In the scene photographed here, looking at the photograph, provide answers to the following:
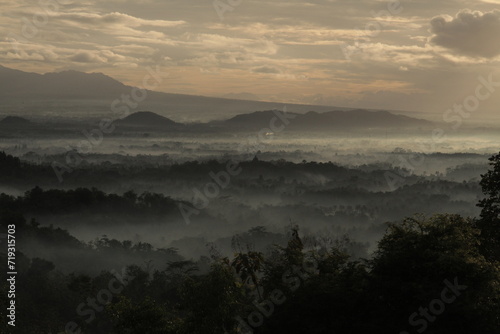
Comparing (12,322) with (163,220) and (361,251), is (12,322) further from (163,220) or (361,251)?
(163,220)

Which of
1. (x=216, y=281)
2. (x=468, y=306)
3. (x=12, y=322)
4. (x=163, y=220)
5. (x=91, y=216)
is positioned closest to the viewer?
(x=468, y=306)

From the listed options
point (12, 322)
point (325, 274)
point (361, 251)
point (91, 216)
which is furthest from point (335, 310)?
point (91, 216)

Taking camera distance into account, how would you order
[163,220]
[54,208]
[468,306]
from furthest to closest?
[163,220], [54,208], [468,306]

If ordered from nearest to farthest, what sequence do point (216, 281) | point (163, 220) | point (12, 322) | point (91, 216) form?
point (216, 281) < point (12, 322) < point (91, 216) < point (163, 220)

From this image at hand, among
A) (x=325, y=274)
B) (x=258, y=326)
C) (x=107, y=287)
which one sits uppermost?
(x=325, y=274)

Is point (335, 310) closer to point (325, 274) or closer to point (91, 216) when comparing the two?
point (325, 274)

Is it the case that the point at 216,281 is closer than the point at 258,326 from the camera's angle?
Yes

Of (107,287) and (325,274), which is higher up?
(325,274)

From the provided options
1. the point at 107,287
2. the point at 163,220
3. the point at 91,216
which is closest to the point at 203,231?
the point at 163,220

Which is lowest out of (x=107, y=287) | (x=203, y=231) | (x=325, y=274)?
(x=203, y=231)
